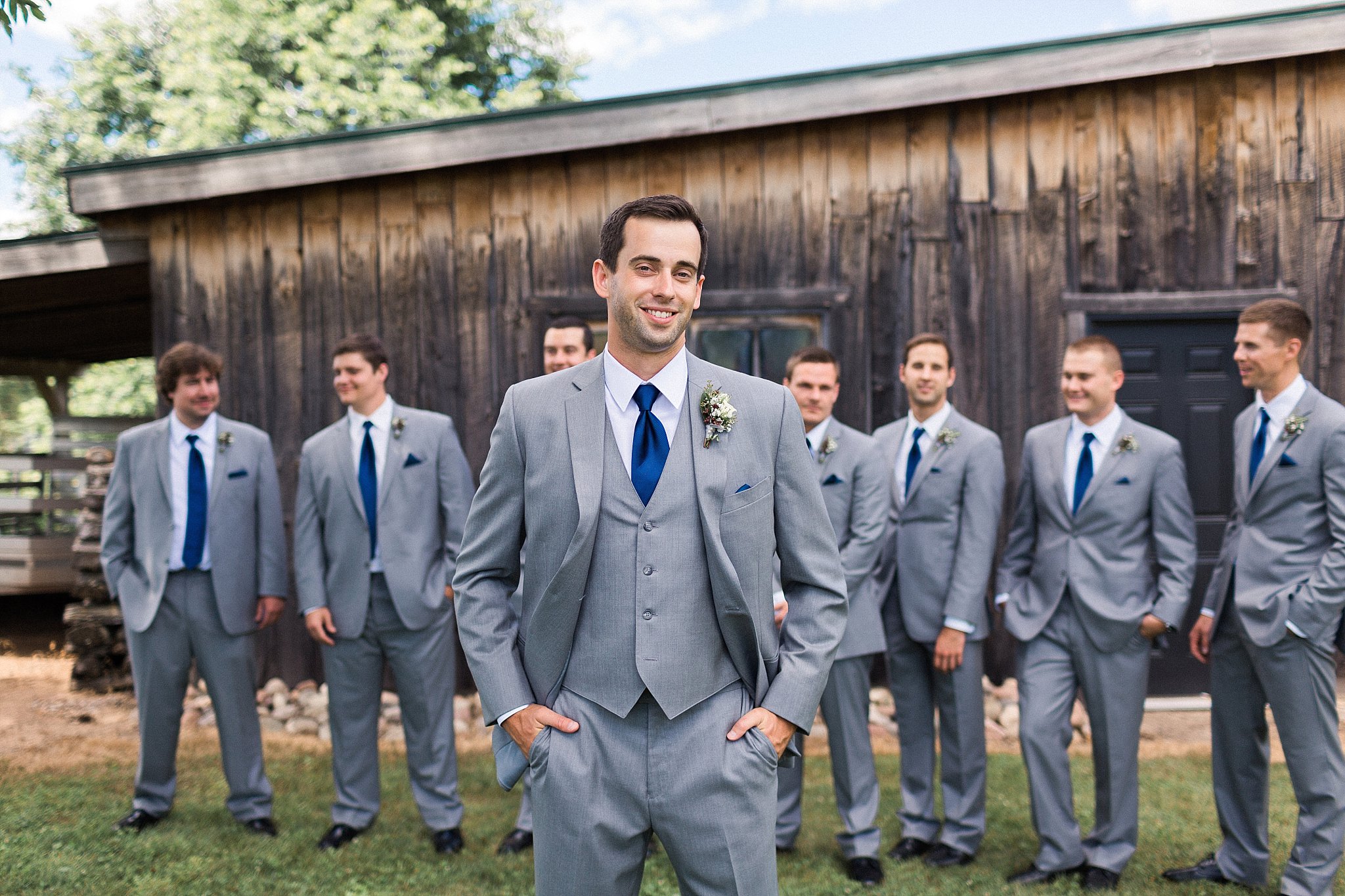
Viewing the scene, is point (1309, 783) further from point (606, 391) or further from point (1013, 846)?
point (606, 391)

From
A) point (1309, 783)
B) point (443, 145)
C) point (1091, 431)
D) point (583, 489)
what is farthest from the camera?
point (443, 145)

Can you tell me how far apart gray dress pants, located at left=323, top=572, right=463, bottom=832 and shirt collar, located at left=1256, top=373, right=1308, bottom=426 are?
3.90m

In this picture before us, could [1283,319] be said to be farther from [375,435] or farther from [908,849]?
[375,435]

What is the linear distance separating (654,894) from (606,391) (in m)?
2.76

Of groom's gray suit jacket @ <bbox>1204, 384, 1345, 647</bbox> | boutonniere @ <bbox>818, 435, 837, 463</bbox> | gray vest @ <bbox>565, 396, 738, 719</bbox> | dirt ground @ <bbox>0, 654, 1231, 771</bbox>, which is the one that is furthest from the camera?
dirt ground @ <bbox>0, 654, 1231, 771</bbox>

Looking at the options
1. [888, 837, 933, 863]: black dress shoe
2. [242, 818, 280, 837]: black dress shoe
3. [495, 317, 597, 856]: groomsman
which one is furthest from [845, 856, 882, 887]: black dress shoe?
[242, 818, 280, 837]: black dress shoe

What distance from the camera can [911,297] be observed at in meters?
7.18

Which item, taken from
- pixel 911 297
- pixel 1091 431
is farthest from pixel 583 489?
pixel 911 297

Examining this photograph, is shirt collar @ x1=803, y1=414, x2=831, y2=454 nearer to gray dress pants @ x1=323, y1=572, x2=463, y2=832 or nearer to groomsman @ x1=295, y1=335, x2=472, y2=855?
groomsman @ x1=295, y1=335, x2=472, y2=855

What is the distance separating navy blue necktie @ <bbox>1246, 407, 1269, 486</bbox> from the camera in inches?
169

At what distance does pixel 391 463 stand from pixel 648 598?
298 cm

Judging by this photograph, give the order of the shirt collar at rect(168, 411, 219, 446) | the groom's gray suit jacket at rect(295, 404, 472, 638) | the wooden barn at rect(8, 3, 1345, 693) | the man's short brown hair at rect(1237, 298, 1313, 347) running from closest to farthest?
the man's short brown hair at rect(1237, 298, 1313, 347), the groom's gray suit jacket at rect(295, 404, 472, 638), the shirt collar at rect(168, 411, 219, 446), the wooden barn at rect(8, 3, 1345, 693)

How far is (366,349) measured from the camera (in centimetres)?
502

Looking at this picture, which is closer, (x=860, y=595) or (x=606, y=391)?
(x=606, y=391)
